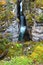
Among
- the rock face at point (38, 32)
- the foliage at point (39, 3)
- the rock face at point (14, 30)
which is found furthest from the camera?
the foliage at point (39, 3)

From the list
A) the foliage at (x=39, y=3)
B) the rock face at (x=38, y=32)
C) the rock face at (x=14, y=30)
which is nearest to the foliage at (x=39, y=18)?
the rock face at (x=38, y=32)

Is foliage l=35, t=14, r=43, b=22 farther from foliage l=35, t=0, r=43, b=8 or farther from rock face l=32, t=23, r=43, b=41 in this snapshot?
foliage l=35, t=0, r=43, b=8

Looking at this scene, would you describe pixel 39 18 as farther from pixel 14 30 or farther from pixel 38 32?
pixel 14 30

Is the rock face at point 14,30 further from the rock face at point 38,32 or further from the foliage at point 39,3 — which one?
the foliage at point 39,3

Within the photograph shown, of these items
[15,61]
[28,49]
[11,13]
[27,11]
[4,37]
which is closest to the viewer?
[15,61]

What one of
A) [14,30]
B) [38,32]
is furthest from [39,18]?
[14,30]

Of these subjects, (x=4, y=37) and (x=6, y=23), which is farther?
(x=6, y=23)

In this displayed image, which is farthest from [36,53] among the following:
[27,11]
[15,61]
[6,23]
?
[27,11]

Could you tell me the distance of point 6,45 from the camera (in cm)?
1534

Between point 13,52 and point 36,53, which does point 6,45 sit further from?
point 36,53

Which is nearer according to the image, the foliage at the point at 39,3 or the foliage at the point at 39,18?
the foliage at the point at 39,18

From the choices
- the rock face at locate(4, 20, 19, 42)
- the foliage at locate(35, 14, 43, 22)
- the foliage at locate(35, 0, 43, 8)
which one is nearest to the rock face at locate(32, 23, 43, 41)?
the foliage at locate(35, 14, 43, 22)

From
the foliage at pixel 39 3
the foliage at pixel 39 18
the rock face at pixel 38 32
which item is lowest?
the rock face at pixel 38 32

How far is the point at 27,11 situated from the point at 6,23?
3130mm
